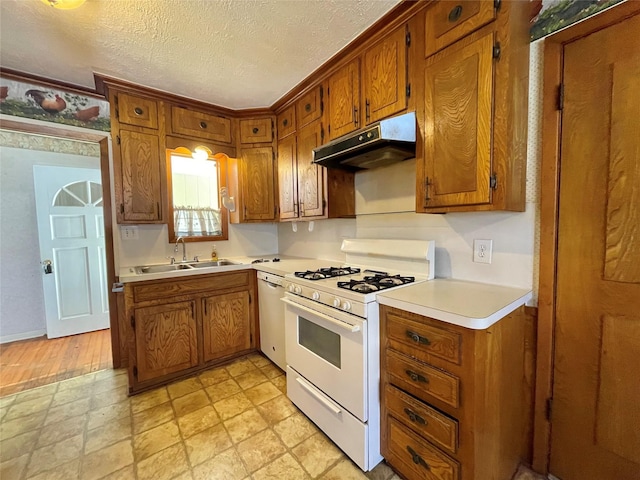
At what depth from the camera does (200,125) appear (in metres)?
2.54

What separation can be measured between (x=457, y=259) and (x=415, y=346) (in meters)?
0.70

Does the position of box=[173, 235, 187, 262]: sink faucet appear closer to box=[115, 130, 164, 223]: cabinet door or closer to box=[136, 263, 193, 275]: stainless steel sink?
box=[136, 263, 193, 275]: stainless steel sink

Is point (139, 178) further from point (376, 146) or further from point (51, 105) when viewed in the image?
point (376, 146)

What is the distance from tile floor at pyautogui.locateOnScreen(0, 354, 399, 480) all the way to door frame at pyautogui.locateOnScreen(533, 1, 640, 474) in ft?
2.57

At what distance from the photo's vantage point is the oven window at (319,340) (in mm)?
1516

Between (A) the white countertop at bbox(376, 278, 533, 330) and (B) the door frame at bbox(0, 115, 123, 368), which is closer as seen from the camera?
(A) the white countertop at bbox(376, 278, 533, 330)

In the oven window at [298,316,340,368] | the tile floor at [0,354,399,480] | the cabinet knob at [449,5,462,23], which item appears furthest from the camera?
the oven window at [298,316,340,368]

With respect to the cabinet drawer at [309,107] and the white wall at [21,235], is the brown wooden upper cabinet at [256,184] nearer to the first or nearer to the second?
the cabinet drawer at [309,107]

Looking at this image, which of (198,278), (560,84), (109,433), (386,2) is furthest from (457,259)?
(109,433)

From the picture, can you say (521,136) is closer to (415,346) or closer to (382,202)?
(382,202)

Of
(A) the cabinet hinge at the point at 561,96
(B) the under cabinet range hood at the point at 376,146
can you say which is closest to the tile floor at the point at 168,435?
(B) the under cabinet range hood at the point at 376,146

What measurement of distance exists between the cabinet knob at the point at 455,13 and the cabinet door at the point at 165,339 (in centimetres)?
252

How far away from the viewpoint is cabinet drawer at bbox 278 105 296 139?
2.44 meters

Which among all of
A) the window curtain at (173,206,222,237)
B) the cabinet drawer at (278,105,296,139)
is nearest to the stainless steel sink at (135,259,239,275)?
the window curtain at (173,206,222,237)
